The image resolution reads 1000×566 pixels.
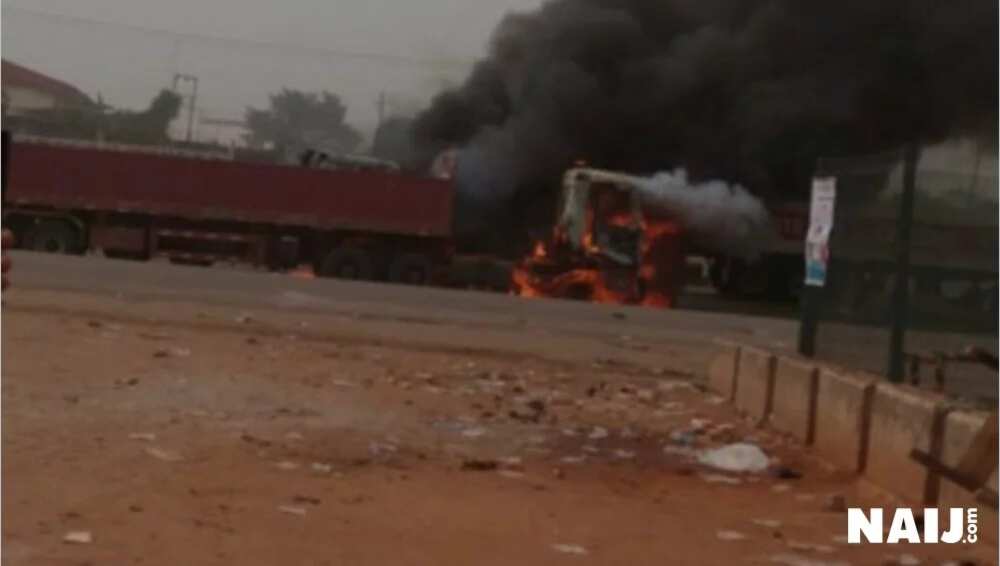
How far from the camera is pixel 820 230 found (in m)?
10.0

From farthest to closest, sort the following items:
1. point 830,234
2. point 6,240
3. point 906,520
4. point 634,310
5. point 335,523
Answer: point 634,310, point 830,234, point 906,520, point 335,523, point 6,240

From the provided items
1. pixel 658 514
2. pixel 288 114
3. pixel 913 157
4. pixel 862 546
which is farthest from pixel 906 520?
pixel 288 114

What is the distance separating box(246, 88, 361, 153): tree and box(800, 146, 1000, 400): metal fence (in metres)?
31.6

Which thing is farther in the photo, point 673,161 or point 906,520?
point 673,161

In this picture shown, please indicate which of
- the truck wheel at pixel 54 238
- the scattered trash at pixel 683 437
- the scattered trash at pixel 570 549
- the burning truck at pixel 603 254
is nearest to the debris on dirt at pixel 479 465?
the scattered trash at pixel 683 437

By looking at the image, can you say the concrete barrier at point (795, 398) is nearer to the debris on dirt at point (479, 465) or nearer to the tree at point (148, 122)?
the debris on dirt at point (479, 465)

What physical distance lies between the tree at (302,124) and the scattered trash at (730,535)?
3396cm

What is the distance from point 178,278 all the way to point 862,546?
58.1ft

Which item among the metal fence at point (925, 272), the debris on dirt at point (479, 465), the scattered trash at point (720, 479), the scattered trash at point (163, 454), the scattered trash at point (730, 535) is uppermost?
the metal fence at point (925, 272)

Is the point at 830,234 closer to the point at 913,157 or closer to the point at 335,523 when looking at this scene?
the point at 913,157

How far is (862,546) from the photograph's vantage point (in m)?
6.37

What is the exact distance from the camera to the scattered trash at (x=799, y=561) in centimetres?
595

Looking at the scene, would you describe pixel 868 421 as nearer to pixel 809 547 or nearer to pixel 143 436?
pixel 809 547

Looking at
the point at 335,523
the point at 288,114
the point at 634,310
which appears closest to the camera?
the point at 335,523
